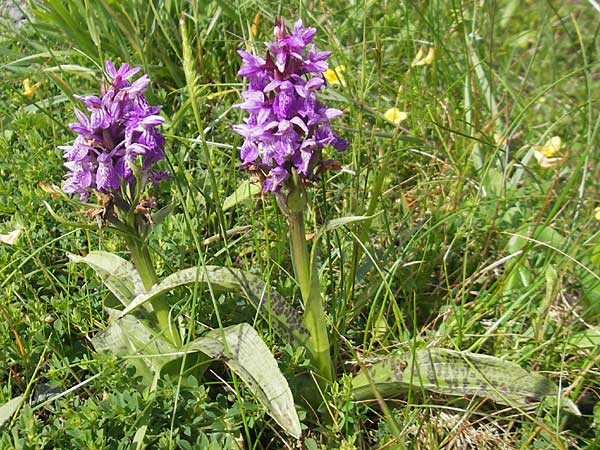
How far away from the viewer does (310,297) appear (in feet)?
5.51

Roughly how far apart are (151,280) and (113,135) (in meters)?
0.42

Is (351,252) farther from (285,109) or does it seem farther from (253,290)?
(285,109)

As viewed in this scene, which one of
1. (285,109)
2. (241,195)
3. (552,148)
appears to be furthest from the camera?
(552,148)

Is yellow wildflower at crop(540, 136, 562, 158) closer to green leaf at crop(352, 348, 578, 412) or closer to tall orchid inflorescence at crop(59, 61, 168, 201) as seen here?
green leaf at crop(352, 348, 578, 412)

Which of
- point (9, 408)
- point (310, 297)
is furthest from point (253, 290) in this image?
point (9, 408)

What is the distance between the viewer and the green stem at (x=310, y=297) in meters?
1.63

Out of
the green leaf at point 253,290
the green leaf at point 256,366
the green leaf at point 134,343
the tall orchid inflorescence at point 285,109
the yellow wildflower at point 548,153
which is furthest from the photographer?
the yellow wildflower at point 548,153

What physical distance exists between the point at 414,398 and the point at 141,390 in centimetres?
76

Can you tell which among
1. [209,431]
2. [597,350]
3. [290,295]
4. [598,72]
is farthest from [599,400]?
[598,72]

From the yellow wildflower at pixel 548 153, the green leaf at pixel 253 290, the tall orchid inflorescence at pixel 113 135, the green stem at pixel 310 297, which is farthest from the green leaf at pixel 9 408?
the yellow wildflower at pixel 548 153

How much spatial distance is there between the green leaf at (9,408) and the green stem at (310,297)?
0.76 m

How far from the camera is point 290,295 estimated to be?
209 cm

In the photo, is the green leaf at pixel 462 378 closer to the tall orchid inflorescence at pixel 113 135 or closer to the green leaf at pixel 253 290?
the green leaf at pixel 253 290

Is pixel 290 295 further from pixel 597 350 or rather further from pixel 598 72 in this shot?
pixel 598 72
